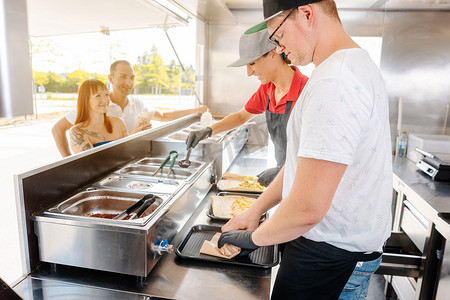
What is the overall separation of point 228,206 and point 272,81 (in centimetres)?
81

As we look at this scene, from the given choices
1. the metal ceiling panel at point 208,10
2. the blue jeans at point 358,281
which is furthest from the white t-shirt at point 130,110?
the blue jeans at point 358,281

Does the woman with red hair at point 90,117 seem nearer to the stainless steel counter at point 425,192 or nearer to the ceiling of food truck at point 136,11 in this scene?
the ceiling of food truck at point 136,11

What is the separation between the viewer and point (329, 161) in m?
0.76

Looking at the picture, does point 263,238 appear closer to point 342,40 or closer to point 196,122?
point 342,40

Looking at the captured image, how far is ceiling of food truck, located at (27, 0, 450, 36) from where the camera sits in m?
2.82

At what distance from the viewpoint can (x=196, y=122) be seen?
351cm

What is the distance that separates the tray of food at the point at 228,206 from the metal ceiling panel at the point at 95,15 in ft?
5.42

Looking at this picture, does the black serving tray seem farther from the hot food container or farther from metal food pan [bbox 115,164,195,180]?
metal food pan [bbox 115,164,195,180]

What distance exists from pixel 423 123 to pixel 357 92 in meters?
3.65

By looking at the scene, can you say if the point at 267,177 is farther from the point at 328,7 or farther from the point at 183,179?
the point at 328,7

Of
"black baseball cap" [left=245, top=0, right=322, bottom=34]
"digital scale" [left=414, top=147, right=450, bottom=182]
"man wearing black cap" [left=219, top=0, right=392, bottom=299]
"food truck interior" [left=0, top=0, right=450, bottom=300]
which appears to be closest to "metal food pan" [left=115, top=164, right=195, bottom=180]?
"food truck interior" [left=0, top=0, right=450, bottom=300]

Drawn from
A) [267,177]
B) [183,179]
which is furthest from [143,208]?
[267,177]

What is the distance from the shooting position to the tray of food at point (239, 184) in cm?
194

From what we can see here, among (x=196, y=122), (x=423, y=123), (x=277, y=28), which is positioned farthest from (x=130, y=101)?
(x=423, y=123)
